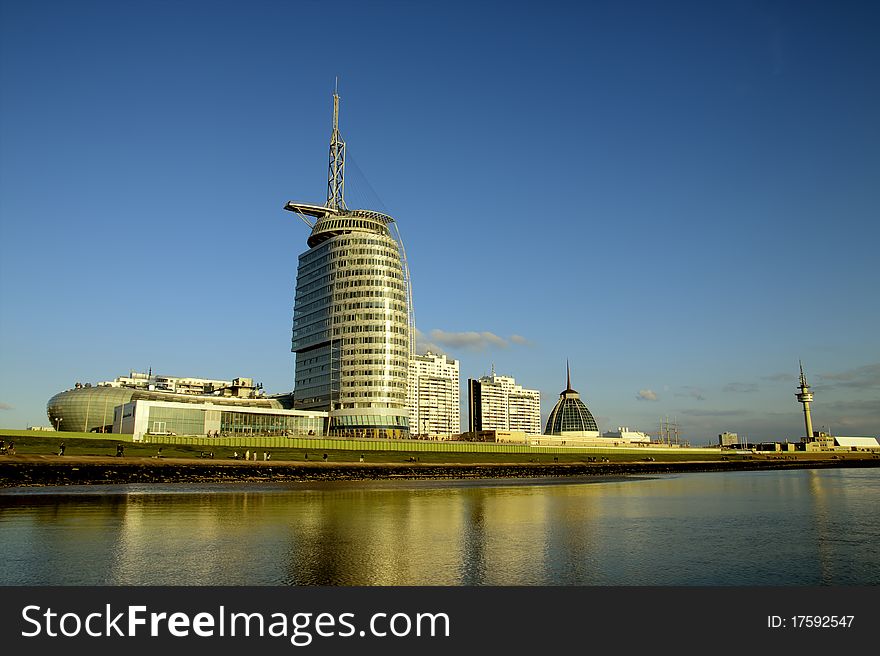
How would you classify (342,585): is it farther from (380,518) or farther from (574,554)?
(380,518)

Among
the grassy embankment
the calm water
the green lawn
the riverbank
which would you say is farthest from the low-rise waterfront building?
the calm water

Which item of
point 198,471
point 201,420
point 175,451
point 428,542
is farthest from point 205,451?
point 428,542

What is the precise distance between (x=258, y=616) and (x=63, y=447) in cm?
10732

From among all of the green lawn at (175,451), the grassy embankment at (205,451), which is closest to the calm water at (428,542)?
the green lawn at (175,451)

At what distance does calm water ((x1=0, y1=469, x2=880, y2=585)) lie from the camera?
2852 centimetres

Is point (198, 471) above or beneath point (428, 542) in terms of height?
above

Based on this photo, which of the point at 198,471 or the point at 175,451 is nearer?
the point at 198,471

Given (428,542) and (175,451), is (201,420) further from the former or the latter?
(428,542)

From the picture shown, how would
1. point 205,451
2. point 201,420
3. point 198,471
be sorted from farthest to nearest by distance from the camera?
point 201,420, point 205,451, point 198,471

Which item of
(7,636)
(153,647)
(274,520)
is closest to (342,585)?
(153,647)

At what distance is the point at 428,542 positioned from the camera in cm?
3809

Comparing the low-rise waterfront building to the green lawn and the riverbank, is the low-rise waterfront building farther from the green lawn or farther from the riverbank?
the riverbank

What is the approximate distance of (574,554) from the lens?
34500 mm

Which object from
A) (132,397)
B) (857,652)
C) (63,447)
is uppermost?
(132,397)
